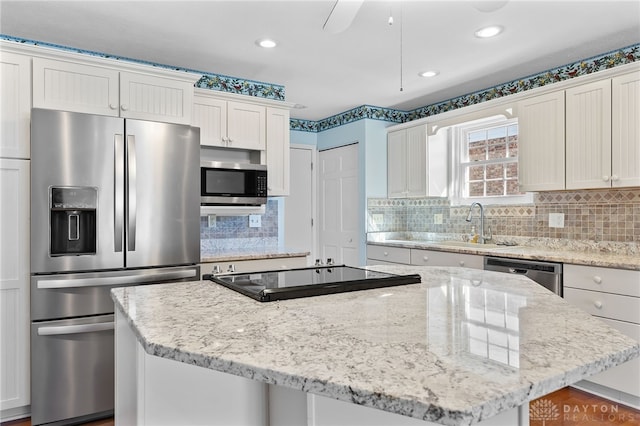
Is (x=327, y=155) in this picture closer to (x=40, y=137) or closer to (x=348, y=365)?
(x=40, y=137)

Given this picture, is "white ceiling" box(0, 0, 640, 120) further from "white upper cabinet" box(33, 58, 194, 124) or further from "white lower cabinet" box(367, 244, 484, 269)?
"white lower cabinet" box(367, 244, 484, 269)

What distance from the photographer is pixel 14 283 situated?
2432mm

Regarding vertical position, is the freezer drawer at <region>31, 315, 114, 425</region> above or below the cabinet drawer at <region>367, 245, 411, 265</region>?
below

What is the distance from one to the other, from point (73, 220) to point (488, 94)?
3706mm

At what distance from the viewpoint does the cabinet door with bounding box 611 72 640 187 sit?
8.98 feet

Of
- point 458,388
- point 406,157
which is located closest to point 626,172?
point 406,157

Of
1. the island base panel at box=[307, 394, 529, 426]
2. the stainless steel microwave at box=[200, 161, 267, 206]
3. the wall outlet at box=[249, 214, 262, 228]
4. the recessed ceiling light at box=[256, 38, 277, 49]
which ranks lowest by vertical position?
the island base panel at box=[307, 394, 529, 426]

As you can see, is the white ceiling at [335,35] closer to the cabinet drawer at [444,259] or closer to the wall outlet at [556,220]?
the wall outlet at [556,220]

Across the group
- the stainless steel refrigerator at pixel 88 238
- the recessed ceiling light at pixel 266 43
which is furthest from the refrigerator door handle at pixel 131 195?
the recessed ceiling light at pixel 266 43

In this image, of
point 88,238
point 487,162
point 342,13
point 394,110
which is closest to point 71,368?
point 88,238

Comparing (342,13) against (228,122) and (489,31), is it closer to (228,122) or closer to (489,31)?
(489,31)

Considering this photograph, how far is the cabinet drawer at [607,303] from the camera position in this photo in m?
2.48

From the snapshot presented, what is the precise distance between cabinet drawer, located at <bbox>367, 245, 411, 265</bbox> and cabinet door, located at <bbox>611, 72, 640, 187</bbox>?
1821 millimetres

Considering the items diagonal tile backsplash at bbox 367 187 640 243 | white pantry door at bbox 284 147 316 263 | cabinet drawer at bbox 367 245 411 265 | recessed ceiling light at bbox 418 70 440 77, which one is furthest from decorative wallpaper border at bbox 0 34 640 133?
cabinet drawer at bbox 367 245 411 265
